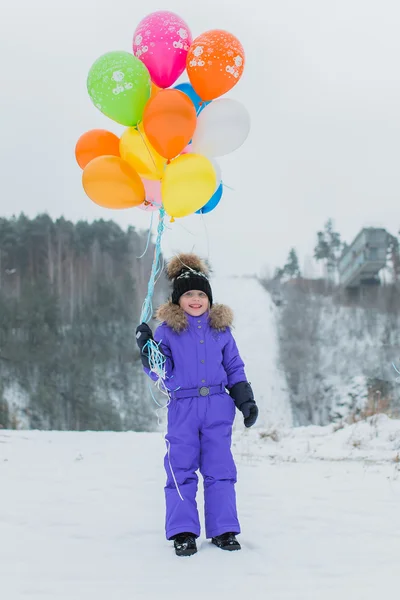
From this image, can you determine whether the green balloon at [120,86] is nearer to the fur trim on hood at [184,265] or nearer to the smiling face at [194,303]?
the fur trim on hood at [184,265]

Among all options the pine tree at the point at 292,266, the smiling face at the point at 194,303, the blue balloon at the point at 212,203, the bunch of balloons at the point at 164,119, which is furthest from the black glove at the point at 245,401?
the pine tree at the point at 292,266

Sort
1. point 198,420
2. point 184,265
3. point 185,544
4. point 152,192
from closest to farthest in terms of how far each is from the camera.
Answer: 1. point 185,544
2. point 198,420
3. point 184,265
4. point 152,192

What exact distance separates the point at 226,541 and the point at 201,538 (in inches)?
11.6

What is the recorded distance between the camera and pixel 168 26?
10.3 ft

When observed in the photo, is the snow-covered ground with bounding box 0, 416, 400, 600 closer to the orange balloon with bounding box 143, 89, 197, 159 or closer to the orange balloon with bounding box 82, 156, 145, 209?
the orange balloon with bounding box 82, 156, 145, 209

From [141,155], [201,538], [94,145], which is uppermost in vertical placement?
[94,145]

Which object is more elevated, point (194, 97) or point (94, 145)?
point (194, 97)

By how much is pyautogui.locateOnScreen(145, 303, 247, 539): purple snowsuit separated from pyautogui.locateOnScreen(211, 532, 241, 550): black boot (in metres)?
0.03

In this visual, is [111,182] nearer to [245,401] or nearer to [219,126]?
[219,126]

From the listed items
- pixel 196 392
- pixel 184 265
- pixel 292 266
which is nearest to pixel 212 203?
pixel 184 265

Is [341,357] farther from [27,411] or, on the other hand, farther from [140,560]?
[140,560]

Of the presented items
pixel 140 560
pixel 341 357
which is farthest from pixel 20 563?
pixel 341 357

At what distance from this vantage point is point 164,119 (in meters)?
2.85

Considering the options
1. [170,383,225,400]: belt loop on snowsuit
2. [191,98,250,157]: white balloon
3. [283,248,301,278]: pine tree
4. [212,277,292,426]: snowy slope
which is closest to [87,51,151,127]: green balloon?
[191,98,250,157]: white balloon
